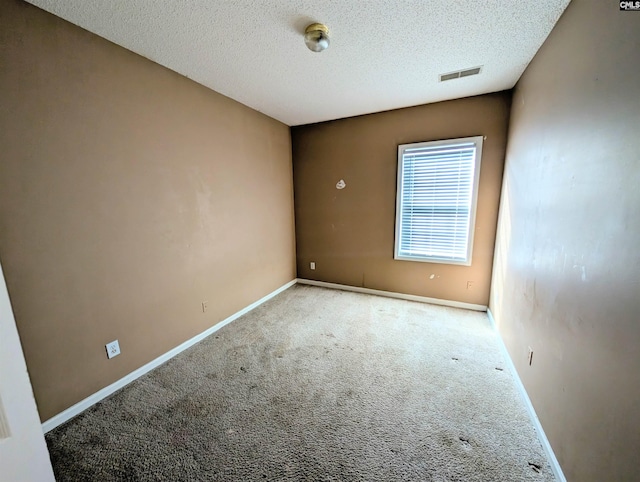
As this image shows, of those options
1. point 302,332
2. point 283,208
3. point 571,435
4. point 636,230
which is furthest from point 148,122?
point 571,435

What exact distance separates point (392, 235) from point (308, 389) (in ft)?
7.31

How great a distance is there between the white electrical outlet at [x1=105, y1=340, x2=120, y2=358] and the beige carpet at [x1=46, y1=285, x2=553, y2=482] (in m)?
0.29

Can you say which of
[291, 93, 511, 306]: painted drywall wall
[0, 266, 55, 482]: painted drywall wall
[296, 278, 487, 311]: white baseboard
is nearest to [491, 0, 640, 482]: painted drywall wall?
[291, 93, 511, 306]: painted drywall wall

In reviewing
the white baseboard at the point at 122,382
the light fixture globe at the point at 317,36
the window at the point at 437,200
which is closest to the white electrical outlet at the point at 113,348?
the white baseboard at the point at 122,382

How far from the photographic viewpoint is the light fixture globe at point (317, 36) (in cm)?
162

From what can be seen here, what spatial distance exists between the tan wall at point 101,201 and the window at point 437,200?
2166mm

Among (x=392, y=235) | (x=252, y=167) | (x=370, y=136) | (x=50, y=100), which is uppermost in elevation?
(x=370, y=136)

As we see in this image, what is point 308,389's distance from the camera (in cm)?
185

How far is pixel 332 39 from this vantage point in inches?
69.2

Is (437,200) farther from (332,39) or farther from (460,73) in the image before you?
(332,39)

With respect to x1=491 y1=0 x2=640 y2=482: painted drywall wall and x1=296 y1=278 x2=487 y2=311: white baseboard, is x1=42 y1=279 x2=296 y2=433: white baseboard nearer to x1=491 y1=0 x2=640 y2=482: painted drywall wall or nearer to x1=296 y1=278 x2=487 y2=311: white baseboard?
x1=296 y1=278 x2=487 y2=311: white baseboard

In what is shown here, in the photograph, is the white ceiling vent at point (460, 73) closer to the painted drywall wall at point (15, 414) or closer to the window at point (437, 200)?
the window at point (437, 200)

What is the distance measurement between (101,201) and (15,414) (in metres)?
1.30

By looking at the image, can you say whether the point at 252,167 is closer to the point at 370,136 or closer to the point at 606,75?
the point at 370,136
